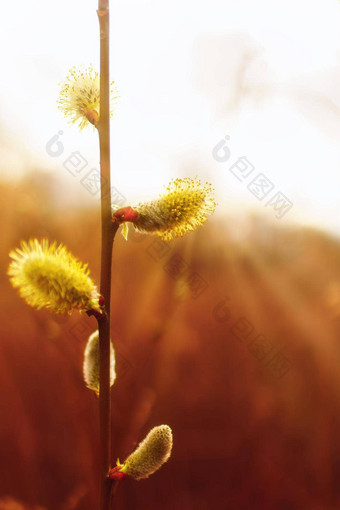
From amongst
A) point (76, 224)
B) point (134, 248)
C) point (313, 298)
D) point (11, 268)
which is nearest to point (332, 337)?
point (313, 298)

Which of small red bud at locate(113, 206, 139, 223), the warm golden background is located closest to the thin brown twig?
small red bud at locate(113, 206, 139, 223)

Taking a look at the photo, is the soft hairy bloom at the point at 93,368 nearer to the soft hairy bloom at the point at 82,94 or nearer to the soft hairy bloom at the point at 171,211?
the soft hairy bloom at the point at 171,211

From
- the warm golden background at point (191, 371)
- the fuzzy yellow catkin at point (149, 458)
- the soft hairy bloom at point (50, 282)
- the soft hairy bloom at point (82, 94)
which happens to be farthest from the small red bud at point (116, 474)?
the warm golden background at point (191, 371)

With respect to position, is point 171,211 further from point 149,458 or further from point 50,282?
point 149,458

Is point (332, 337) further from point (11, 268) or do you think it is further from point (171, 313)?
point (11, 268)

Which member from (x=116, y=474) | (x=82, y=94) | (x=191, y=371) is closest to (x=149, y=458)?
(x=116, y=474)
